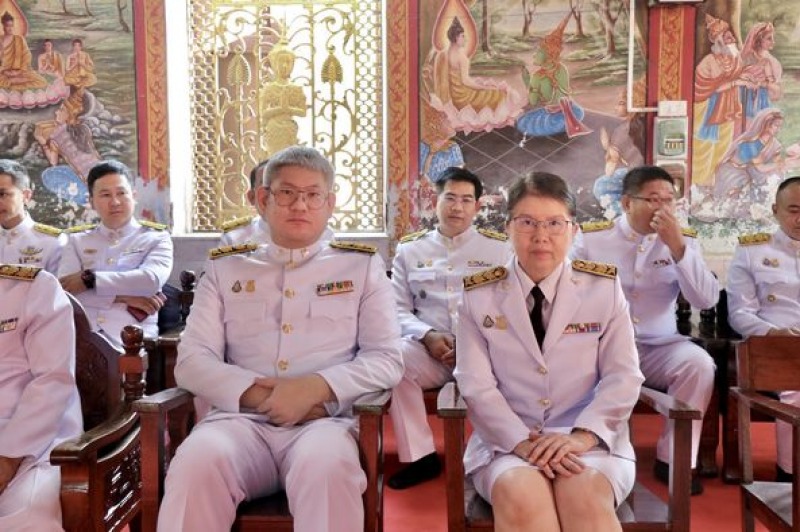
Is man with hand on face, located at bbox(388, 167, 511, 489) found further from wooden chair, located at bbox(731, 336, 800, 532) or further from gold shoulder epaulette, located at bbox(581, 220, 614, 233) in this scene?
wooden chair, located at bbox(731, 336, 800, 532)

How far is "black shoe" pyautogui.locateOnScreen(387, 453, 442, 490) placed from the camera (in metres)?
3.15

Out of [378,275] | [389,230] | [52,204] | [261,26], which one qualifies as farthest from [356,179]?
[378,275]

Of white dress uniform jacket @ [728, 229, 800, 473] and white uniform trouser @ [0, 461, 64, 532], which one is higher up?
white dress uniform jacket @ [728, 229, 800, 473]

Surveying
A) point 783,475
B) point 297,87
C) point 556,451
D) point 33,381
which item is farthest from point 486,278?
point 297,87

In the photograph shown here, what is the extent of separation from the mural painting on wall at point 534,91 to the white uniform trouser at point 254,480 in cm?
330

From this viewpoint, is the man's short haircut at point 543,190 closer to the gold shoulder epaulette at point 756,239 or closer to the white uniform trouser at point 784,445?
the white uniform trouser at point 784,445

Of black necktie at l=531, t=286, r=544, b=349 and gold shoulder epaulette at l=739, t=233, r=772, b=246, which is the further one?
gold shoulder epaulette at l=739, t=233, r=772, b=246

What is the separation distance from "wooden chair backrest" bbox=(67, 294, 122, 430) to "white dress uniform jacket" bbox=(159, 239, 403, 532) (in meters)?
0.22

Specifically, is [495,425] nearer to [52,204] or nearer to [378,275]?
[378,275]

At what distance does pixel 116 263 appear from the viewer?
400cm

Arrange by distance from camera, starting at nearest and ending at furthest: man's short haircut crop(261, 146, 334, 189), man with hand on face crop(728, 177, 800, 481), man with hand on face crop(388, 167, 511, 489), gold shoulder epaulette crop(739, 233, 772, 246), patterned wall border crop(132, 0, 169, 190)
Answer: man's short haircut crop(261, 146, 334, 189), man with hand on face crop(388, 167, 511, 489), man with hand on face crop(728, 177, 800, 481), gold shoulder epaulette crop(739, 233, 772, 246), patterned wall border crop(132, 0, 169, 190)

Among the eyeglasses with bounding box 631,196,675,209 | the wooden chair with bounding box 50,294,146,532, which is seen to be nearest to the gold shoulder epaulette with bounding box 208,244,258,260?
the wooden chair with bounding box 50,294,146,532

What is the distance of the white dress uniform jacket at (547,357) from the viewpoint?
209 cm

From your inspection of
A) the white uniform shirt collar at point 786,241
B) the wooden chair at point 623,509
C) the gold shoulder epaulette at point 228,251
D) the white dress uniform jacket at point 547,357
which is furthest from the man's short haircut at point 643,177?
the gold shoulder epaulette at point 228,251
